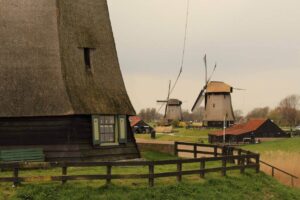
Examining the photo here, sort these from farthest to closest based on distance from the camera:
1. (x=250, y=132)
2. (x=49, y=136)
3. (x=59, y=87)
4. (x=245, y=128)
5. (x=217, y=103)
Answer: (x=217, y=103), (x=245, y=128), (x=250, y=132), (x=59, y=87), (x=49, y=136)

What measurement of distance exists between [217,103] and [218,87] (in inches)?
105

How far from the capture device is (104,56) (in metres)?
22.9

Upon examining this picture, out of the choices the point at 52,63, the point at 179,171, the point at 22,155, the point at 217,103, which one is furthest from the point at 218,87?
the point at 179,171

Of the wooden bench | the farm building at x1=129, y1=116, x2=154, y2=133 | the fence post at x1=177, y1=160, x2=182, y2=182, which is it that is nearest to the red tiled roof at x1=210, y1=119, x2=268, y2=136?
the farm building at x1=129, y1=116, x2=154, y2=133

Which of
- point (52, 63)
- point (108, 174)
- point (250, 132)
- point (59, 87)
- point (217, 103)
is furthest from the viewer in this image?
point (217, 103)

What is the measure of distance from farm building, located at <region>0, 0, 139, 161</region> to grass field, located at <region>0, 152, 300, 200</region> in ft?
6.26

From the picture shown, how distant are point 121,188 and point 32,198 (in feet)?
9.66

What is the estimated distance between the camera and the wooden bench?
19125 millimetres

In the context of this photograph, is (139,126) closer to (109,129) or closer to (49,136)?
(109,129)

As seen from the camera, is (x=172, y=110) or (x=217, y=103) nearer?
(x=217, y=103)

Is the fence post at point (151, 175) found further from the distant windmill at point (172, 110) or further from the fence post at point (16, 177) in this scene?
the distant windmill at point (172, 110)

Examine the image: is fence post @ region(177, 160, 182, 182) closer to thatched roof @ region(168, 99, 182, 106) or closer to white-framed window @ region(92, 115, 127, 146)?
white-framed window @ region(92, 115, 127, 146)

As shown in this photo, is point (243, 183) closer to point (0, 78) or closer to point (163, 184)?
point (163, 184)

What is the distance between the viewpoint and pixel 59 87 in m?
20.3
